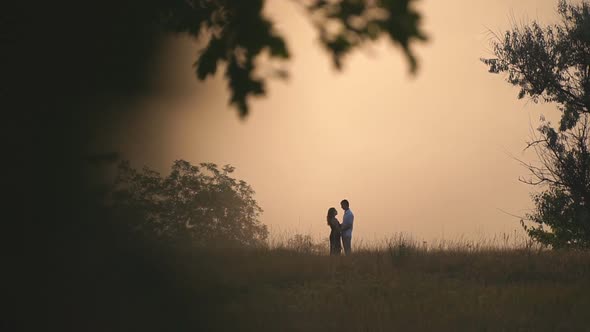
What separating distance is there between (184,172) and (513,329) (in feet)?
71.5

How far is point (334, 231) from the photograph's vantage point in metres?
17.8

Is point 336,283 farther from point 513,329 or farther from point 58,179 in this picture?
point 58,179

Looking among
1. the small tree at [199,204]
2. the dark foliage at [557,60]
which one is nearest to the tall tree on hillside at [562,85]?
the dark foliage at [557,60]

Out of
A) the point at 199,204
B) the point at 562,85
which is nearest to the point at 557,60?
the point at 562,85

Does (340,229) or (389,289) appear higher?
(340,229)

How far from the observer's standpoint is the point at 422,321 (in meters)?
9.59

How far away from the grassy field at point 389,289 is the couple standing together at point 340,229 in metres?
0.61

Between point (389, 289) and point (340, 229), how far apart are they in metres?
5.75

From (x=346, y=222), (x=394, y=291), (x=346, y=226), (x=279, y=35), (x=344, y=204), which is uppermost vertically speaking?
(x=344, y=204)

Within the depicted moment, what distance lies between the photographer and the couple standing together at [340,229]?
57.4 feet

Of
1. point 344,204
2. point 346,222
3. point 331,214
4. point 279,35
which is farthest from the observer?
point 331,214

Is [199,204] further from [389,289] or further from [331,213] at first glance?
[389,289]

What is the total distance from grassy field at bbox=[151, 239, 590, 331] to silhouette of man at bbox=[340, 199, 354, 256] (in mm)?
530

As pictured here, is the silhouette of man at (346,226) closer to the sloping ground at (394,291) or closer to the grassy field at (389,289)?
the grassy field at (389,289)
